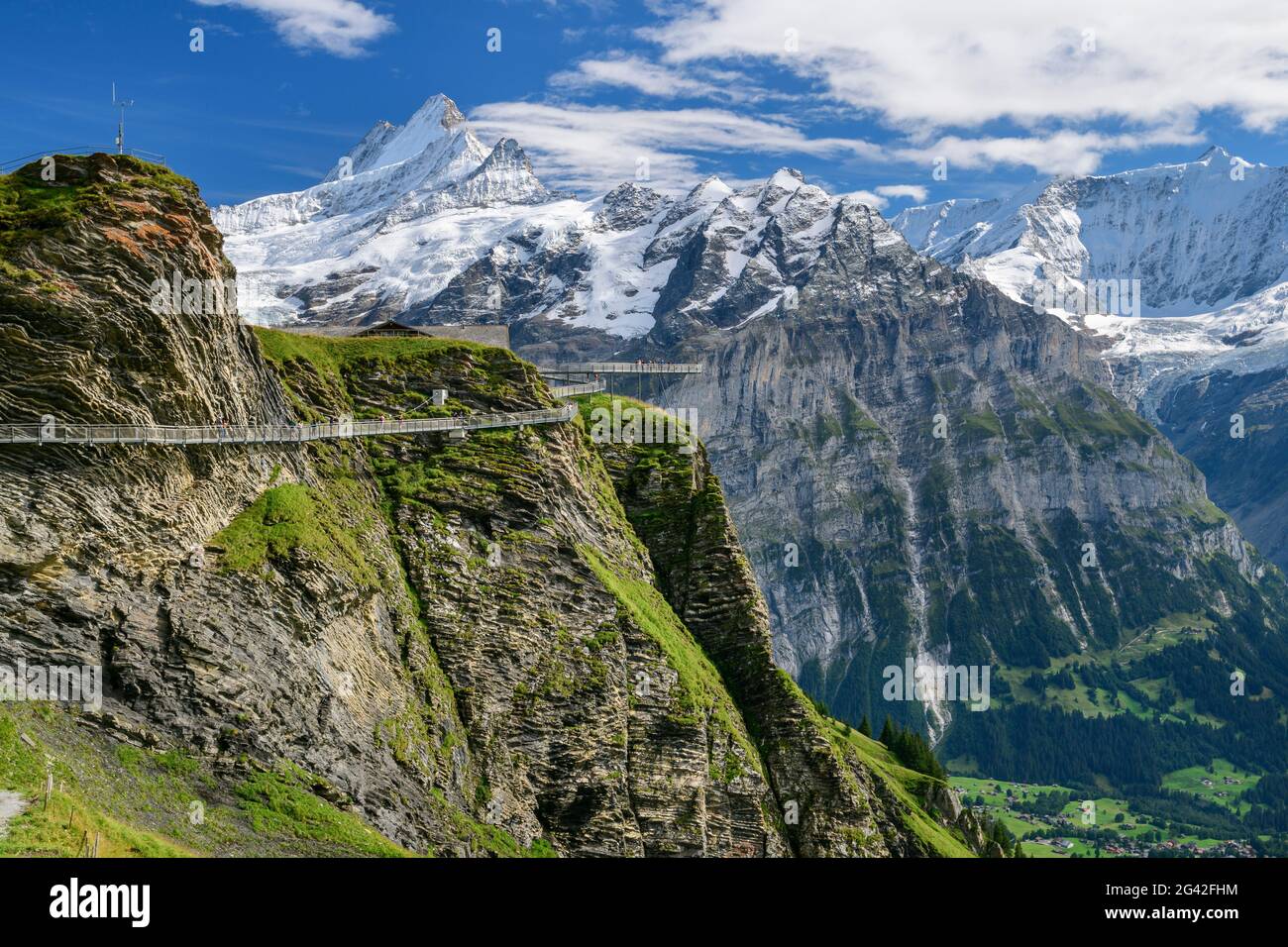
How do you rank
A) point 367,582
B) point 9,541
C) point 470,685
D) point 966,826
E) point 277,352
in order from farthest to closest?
point 966,826 → point 277,352 → point 470,685 → point 367,582 → point 9,541

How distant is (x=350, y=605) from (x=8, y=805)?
3242cm

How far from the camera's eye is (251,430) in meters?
80.8

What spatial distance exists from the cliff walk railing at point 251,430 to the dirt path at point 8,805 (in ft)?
70.3

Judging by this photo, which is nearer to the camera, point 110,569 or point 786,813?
point 110,569

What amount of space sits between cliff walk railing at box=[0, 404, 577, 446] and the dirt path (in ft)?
70.3

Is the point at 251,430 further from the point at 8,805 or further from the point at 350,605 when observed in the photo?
the point at 8,805

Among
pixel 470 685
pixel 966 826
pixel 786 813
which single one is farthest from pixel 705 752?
pixel 966 826

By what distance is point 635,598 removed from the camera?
108 meters

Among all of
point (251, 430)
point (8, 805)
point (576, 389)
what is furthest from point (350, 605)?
point (576, 389)

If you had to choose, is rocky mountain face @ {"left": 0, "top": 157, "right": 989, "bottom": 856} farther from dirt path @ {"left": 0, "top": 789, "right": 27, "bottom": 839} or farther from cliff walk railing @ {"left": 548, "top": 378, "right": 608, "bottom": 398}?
cliff walk railing @ {"left": 548, "top": 378, "right": 608, "bottom": 398}

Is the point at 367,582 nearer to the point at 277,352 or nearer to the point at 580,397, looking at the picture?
the point at 277,352

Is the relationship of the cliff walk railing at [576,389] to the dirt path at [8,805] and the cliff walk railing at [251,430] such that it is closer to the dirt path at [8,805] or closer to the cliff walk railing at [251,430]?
the cliff walk railing at [251,430]

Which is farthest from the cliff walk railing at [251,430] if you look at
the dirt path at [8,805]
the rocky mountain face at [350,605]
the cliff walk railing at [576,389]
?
the dirt path at [8,805]

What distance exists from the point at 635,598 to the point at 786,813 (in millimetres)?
20988
